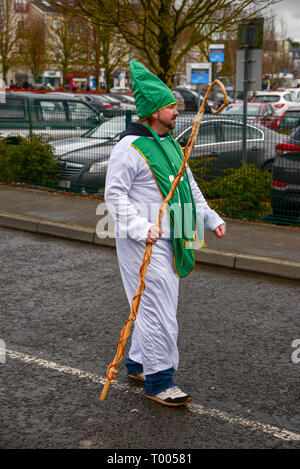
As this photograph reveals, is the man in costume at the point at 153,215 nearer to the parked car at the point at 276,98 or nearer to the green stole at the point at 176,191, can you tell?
the green stole at the point at 176,191

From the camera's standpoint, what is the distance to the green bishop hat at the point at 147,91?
3.72 meters

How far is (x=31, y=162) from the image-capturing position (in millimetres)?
11828

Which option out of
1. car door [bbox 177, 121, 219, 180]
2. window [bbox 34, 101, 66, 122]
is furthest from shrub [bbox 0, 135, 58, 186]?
car door [bbox 177, 121, 219, 180]

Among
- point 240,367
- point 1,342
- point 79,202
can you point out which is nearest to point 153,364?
point 240,367

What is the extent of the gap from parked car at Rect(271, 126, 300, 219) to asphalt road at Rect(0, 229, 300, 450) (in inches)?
83.9

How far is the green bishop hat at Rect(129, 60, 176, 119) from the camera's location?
3.72m

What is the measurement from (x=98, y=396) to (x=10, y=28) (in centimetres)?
4869

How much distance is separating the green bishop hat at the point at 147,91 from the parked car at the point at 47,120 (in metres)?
7.93

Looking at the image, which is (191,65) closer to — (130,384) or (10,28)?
(130,384)

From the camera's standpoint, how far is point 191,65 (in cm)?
2100

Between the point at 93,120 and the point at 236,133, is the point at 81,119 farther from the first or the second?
the point at 236,133

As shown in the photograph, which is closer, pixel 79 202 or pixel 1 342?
pixel 1 342

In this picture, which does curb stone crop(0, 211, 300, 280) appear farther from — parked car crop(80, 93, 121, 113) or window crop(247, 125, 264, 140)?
parked car crop(80, 93, 121, 113)
